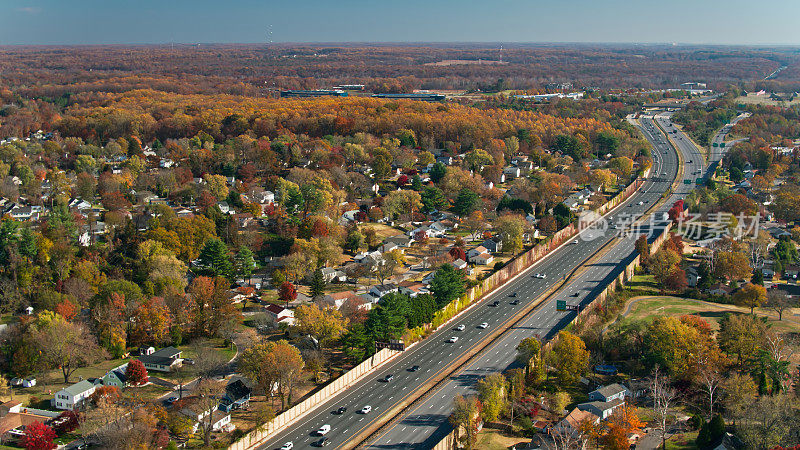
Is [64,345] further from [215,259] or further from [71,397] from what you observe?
[215,259]

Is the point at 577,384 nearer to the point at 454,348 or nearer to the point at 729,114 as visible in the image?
the point at 454,348

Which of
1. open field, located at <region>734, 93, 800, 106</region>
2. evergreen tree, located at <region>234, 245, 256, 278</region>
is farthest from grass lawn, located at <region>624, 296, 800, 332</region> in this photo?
open field, located at <region>734, 93, 800, 106</region>

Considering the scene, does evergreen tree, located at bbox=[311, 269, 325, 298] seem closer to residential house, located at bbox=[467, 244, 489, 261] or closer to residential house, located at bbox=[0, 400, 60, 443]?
residential house, located at bbox=[467, 244, 489, 261]

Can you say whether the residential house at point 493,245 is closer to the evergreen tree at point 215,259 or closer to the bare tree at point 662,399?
the evergreen tree at point 215,259

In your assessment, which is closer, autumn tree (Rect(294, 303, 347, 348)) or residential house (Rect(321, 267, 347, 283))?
autumn tree (Rect(294, 303, 347, 348))

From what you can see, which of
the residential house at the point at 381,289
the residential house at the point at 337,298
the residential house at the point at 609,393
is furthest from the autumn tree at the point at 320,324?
the residential house at the point at 609,393

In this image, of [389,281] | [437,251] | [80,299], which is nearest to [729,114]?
[437,251]
